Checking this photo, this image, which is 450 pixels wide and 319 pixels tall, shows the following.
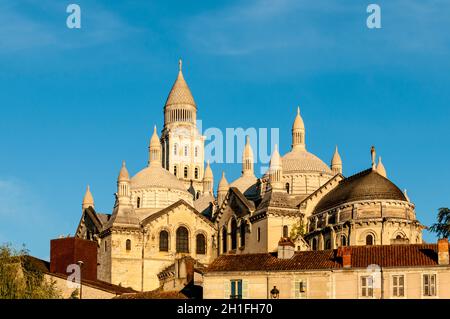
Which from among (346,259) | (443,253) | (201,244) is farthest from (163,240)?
(443,253)

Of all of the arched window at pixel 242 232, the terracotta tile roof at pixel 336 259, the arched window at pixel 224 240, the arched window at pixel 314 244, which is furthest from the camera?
the arched window at pixel 224 240

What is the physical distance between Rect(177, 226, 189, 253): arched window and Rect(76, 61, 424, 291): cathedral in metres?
0.12

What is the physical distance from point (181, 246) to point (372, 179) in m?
27.4

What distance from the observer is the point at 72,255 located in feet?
331

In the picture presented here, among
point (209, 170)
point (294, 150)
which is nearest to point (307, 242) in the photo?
point (294, 150)

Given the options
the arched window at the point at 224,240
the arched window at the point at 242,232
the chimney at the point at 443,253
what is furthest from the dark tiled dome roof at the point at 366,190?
the chimney at the point at 443,253

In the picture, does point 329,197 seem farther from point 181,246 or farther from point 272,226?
point 181,246

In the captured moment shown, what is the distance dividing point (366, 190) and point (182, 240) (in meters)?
27.3

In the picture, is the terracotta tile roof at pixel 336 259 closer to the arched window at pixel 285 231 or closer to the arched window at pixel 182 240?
the arched window at pixel 285 231

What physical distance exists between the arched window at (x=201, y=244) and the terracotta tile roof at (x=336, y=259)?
142 feet

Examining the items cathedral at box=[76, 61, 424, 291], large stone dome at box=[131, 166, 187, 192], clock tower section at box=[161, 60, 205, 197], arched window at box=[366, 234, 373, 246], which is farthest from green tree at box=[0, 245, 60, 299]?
clock tower section at box=[161, 60, 205, 197]

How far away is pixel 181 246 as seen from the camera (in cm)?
11575

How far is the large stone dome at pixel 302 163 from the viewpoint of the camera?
122 metres

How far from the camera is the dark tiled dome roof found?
96250 millimetres
